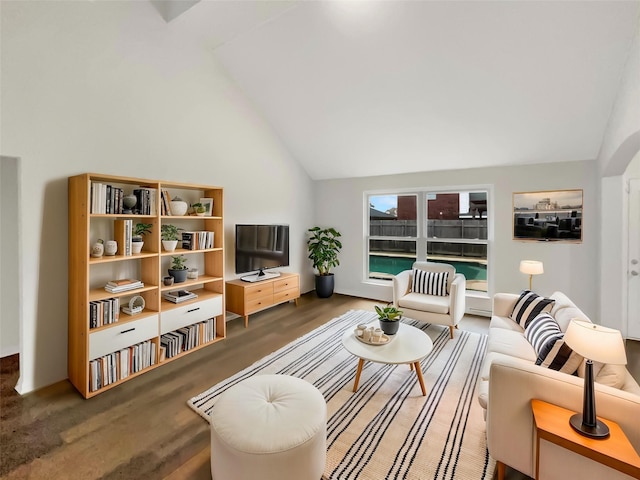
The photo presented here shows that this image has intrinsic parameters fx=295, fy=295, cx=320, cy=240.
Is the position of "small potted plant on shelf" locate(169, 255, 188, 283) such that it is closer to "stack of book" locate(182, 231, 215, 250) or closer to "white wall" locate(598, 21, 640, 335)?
"stack of book" locate(182, 231, 215, 250)

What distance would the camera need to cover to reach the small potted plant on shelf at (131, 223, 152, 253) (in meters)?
2.87

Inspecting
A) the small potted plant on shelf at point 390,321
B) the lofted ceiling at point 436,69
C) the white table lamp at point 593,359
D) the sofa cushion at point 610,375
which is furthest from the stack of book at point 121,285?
the sofa cushion at point 610,375

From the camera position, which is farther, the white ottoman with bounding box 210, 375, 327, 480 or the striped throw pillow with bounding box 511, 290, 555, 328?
the striped throw pillow with bounding box 511, 290, 555, 328

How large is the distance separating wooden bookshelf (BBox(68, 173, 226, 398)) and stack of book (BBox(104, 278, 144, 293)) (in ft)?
0.13

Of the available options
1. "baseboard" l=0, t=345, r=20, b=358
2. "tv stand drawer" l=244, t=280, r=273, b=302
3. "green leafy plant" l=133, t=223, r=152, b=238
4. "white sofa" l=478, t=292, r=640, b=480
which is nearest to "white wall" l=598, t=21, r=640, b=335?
"white sofa" l=478, t=292, r=640, b=480

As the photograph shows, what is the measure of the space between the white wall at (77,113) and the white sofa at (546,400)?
3.42m

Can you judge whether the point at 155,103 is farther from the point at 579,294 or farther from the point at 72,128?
the point at 579,294

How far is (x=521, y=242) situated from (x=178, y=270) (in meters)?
4.44

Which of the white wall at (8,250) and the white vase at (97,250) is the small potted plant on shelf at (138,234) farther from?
the white wall at (8,250)

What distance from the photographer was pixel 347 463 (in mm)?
1758

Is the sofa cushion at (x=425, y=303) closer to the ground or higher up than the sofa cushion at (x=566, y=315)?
closer to the ground

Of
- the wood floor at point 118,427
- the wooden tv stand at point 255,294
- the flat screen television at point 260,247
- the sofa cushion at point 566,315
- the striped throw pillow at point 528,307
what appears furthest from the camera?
the flat screen television at point 260,247

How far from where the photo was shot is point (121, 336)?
8.61 ft

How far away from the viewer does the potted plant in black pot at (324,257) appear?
529cm
